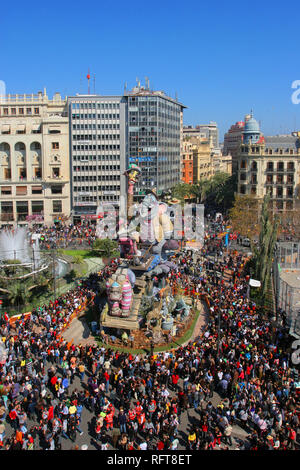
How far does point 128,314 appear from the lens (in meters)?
29.3

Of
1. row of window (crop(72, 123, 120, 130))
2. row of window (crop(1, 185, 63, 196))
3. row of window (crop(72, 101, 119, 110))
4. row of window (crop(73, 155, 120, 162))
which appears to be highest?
row of window (crop(72, 101, 119, 110))

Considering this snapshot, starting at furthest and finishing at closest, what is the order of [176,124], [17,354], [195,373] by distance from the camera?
[176,124]
[17,354]
[195,373]

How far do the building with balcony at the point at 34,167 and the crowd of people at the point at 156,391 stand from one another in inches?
1971

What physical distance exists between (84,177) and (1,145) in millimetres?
15552

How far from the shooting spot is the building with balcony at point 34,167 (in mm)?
78625

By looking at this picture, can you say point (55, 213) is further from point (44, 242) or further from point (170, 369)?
point (170, 369)

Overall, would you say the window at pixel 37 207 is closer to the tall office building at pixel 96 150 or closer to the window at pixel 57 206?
the window at pixel 57 206

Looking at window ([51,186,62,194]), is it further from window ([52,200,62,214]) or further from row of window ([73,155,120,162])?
row of window ([73,155,120,162])

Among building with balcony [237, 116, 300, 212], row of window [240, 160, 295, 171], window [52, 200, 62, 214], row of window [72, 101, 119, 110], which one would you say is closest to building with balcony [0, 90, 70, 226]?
window [52, 200, 62, 214]

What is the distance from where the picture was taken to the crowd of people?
19.2 metres

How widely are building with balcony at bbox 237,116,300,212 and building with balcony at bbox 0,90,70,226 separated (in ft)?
107

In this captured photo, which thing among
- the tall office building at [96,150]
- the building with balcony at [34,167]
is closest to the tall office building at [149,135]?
the tall office building at [96,150]
